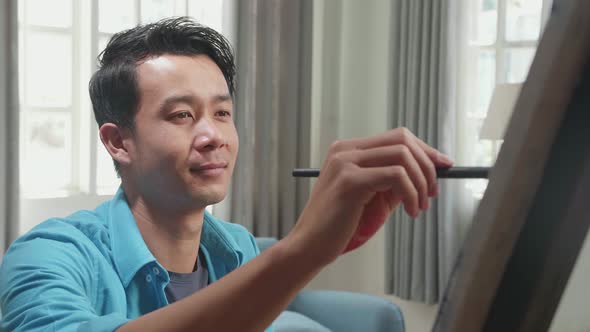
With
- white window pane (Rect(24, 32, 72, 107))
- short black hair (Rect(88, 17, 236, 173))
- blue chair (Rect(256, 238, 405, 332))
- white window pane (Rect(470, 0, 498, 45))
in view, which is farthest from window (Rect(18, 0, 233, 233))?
short black hair (Rect(88, 17, 236, 173))

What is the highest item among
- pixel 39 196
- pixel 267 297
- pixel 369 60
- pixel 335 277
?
pixel 369 60

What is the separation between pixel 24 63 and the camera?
131 inches

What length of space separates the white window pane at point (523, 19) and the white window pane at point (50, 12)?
2.00m

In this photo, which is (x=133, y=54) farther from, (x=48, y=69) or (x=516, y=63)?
(x=516, y=63)

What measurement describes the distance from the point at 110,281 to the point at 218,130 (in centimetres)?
29

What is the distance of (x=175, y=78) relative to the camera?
128 centimetres

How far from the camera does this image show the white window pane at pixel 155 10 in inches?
145

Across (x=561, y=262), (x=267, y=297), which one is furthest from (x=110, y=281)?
(x=561, y=262)

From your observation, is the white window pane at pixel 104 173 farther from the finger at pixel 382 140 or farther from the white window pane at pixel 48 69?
the finger at pixel 382 140

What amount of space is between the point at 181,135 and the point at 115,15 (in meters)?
2.53

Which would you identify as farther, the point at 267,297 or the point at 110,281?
the point at 110,281

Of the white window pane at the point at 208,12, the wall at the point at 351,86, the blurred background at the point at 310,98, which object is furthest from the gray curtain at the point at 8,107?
the wall at the point at 351,86

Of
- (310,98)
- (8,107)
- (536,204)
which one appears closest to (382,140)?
(536,204)

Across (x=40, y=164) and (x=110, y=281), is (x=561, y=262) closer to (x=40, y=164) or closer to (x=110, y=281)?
(x=110, y=281)
